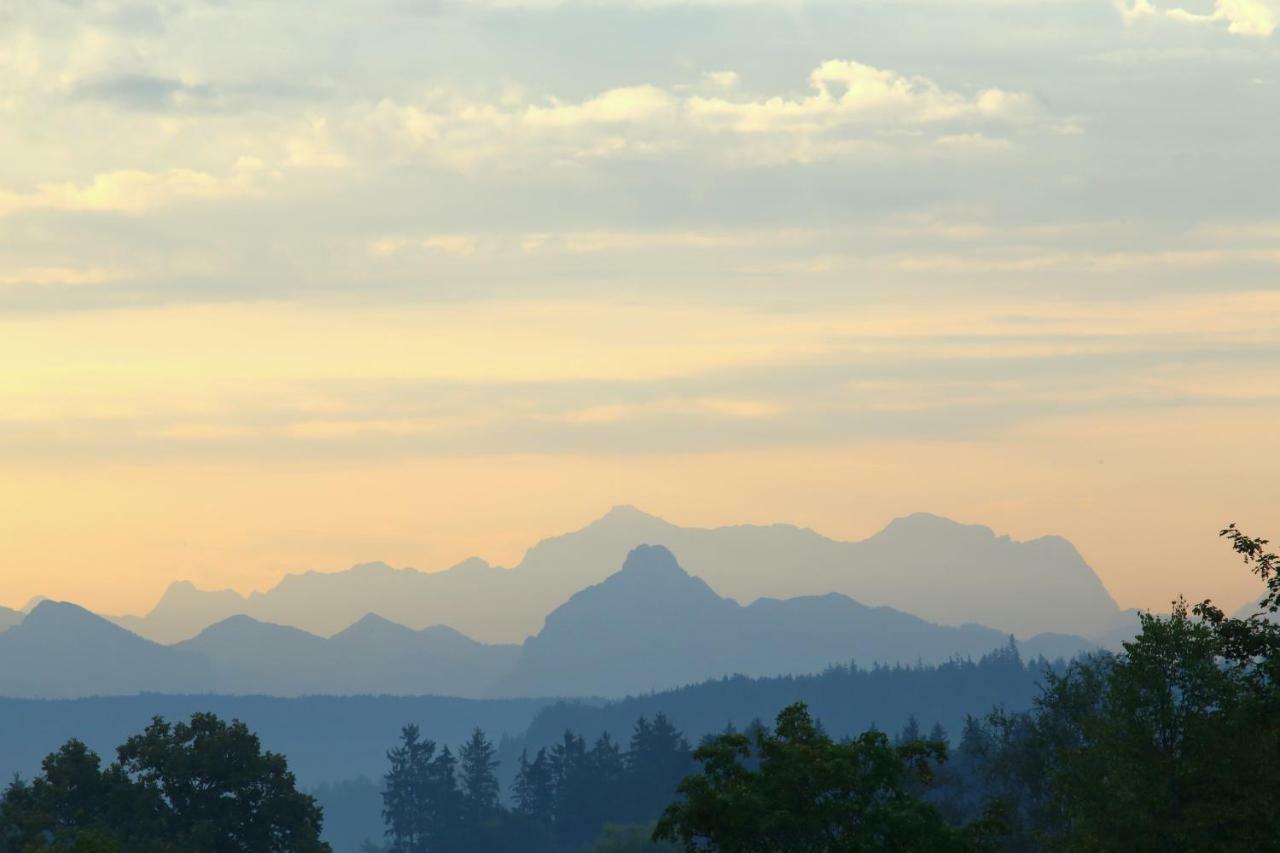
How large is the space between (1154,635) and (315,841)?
49.7 metres

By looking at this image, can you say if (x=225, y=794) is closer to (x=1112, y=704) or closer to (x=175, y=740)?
(x=175, y=740)

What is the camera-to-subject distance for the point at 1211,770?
5069 centimetres

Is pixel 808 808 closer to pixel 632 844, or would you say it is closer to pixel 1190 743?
pixel 1190 743

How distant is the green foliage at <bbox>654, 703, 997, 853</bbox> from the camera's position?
182 feet

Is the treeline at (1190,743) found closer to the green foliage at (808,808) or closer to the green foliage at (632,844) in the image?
the green foliage at (808,808)

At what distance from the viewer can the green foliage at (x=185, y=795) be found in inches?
3474

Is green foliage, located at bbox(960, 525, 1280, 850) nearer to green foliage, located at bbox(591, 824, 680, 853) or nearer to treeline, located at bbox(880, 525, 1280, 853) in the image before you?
treeline, located at bbox(880, 525, 1280, 853)

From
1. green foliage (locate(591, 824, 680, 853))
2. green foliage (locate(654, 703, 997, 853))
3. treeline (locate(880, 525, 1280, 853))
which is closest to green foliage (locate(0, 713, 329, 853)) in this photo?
green foliage (locate(654, 703, 997, 853))

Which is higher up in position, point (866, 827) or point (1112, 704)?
point (1112, 704)

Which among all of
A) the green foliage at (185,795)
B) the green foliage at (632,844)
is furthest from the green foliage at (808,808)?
the green foliage at (632,844)

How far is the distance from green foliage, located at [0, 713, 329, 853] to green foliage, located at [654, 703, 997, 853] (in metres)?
37.6

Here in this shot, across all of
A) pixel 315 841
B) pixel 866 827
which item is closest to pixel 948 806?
pixel 315 841

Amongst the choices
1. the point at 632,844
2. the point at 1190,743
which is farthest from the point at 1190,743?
the point at 632,844

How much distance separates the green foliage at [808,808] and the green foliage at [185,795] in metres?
37.6
